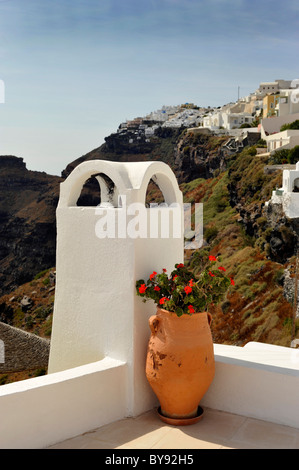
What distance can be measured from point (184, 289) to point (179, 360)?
1.38ft

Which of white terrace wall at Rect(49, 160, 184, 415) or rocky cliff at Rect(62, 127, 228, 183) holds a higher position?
rocky cliff at Rect(62, 127, 228, 183)

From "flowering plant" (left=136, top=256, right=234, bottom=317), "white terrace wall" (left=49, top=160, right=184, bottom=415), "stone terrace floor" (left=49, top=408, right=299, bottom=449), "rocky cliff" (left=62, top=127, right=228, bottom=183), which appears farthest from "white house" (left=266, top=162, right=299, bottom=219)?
"rocky cliff" (left=62, top=127, right=228, bottom=183)

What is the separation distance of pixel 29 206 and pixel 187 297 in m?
66.2

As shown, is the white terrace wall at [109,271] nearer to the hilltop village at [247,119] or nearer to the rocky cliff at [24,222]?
the hilltop village at [247,119]

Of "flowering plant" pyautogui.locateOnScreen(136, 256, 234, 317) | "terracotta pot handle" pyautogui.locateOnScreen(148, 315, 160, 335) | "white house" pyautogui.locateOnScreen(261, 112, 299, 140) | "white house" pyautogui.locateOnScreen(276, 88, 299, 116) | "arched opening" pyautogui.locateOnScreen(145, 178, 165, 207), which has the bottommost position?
"terracotta pot handle" pyautogui.locateOnScreen(148, 315, 160, 335)

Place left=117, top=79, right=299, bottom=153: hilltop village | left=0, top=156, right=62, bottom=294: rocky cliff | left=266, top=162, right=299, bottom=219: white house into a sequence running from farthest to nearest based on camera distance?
left=0, top=156, right=62, bottom=294: rocky cliff, left=117, top=79, right=299, bottom=153: hilltop village, left=266, top=162, right=299, bottom=219: white house

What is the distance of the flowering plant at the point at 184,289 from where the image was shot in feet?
9.45

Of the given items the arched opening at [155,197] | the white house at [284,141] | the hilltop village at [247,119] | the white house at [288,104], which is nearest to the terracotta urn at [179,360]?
the arched opening at [155,197]

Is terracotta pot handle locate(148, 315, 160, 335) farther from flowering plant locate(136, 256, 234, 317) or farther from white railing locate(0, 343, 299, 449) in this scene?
white railing locate(0, 343, 299, 449)

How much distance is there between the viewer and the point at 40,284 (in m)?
46.6

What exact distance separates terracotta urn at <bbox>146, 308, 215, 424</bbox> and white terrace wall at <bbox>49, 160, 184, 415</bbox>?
7.3 inches

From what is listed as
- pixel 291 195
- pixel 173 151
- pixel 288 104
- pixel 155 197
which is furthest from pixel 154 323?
pixel 173 151

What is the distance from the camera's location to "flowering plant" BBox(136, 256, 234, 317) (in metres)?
2.88
